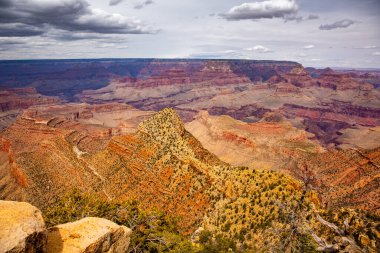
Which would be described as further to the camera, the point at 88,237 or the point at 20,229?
the point at 88,237

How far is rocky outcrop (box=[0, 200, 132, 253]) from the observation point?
11859mm

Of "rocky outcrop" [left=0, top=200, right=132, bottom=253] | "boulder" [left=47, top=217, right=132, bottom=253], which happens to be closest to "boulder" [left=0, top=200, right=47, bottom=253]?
"rocky outcrop" [left=0, top=200, right=132, bottom=253]

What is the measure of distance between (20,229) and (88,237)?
387cm

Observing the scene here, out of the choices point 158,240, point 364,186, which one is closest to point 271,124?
point 364,186

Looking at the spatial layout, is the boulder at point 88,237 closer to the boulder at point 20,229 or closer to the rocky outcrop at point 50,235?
the rocky outcrop at point 50,235

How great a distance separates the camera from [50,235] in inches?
604

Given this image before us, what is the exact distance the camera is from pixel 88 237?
15.4m

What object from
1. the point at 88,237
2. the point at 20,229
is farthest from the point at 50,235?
the point at 20,229

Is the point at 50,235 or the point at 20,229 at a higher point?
the point at 20,229

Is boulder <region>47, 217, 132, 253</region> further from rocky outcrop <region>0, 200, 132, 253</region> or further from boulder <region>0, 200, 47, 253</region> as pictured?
boulder <region>0, 200, 47, 253</region>

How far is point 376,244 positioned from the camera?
18.8 meters

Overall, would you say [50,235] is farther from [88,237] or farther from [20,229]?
[20,229]

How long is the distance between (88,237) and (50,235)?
1843 mm

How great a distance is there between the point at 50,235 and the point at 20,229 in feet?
11.4
